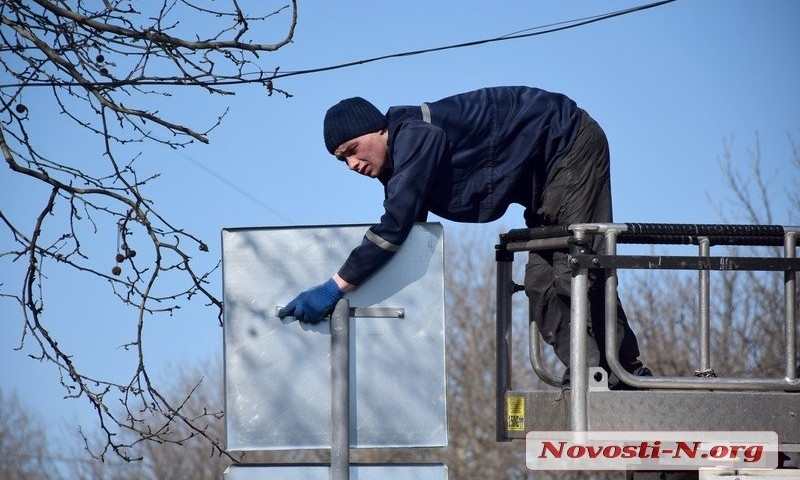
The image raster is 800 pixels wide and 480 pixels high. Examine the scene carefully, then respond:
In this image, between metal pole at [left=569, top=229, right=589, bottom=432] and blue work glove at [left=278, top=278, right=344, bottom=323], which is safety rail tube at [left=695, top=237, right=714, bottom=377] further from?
blue work glove at [left=278, top=278, right=344, bottom=323]

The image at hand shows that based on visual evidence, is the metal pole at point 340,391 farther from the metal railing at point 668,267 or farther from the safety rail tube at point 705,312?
the safety rail tube at point 705,312

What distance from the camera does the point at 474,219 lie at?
4.91 m

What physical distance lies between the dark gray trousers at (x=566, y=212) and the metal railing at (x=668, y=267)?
1.29ft

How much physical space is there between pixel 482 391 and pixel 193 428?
25620 mm

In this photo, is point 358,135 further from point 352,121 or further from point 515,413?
point 515,413

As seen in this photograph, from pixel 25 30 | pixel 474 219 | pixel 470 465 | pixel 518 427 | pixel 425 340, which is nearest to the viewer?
pixel 425 340

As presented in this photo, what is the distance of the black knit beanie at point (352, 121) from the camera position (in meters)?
4.79

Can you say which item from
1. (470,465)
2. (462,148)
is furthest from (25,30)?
(470,465)

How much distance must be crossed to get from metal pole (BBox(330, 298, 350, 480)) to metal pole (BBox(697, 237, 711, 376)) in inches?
50.5

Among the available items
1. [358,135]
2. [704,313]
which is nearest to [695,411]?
[704,313]

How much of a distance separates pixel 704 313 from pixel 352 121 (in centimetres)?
155

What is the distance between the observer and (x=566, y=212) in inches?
192

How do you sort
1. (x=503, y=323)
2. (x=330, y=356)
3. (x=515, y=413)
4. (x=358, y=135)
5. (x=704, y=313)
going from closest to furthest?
(x=330, y=356)
(x=704, y=313)
(x=515, y=413)
(x=358, y=135)
(x=503, y=323)

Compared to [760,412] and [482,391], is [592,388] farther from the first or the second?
[482,391]
